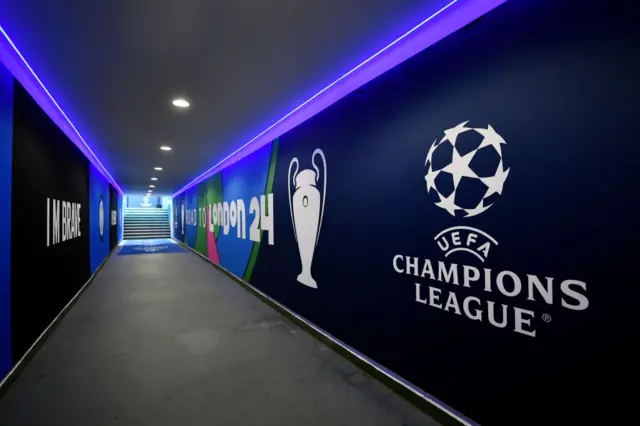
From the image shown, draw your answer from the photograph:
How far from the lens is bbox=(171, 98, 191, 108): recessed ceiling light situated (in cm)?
344

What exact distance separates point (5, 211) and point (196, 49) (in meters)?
1.96

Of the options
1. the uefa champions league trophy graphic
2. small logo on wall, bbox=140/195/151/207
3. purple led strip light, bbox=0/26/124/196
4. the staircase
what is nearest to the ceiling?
purple led strip light, bbox=0/26/124/196

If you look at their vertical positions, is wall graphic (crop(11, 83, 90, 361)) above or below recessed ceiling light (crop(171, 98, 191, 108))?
below

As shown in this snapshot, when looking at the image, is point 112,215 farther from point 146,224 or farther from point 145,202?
point 145,202

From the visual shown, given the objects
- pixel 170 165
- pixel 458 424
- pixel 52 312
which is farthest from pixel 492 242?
pixel 170 165

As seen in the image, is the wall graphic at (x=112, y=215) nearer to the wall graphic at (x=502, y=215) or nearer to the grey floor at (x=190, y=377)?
the grey floor at (x=190, y=377)

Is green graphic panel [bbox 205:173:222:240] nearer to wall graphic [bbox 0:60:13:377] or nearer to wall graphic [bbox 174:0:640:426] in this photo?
wall graphic [bbox 0:60:13:377]

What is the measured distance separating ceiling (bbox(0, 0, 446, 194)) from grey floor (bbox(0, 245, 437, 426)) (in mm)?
2544

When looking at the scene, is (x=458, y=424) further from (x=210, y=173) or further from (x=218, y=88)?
(x=210, y=173)

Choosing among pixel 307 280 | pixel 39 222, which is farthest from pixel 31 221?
pixel 307 280

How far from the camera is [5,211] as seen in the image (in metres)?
2.53

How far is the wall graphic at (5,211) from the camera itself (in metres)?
2.44

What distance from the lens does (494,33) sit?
6.21 ft

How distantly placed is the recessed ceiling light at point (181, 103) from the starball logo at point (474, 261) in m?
2.64
